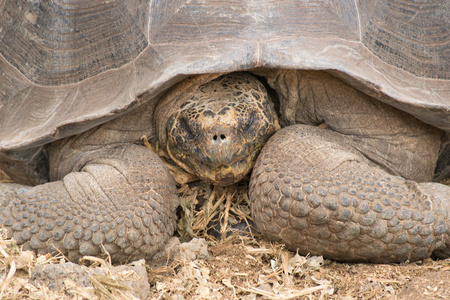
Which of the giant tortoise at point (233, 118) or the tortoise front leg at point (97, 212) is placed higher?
the giant tortoise at point (233, 118)

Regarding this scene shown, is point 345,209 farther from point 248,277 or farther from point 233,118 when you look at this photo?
point 233,118

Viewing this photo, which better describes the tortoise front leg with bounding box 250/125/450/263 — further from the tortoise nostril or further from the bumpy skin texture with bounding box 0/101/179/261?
the bumpy skin texture with bounding box 0/101/179/261

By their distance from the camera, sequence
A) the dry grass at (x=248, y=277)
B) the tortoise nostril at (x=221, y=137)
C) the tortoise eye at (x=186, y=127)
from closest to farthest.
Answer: the dry grass at (x=248, y=277) < the tortoise nostril at (x=221, y=137) < the tortoise eye at (x=186, y=127)

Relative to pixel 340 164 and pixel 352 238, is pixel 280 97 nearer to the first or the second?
pixel 340 164

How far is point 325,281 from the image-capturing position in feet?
6.79

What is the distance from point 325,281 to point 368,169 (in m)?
0.60

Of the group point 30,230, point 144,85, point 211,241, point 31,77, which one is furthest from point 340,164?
point 31,77

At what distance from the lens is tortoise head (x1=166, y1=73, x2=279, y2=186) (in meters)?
2.33

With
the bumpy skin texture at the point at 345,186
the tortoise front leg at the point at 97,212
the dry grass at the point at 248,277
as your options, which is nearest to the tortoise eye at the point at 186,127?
the tortoise front leg at the point at 97,212

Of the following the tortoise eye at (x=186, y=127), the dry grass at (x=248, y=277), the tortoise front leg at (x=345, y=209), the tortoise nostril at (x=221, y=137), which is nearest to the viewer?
the dry grass at (x=248, y=277)

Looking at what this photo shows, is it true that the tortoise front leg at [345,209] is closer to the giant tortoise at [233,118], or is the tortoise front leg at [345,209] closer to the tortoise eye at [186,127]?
the giant tortoise at [233,118]

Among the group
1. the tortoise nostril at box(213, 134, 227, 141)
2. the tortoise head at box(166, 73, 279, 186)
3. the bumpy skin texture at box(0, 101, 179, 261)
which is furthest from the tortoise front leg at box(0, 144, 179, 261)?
the tortoise nostril at box(213, 134, 227, 141)

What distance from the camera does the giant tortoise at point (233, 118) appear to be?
7.14 feet

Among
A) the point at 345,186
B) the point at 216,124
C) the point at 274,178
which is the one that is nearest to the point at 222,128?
the point at 216,124
